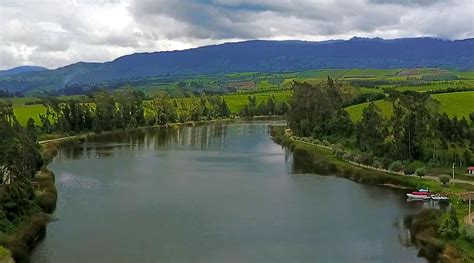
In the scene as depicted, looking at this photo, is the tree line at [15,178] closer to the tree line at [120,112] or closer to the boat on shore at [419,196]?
the boat on shore at [419,196]

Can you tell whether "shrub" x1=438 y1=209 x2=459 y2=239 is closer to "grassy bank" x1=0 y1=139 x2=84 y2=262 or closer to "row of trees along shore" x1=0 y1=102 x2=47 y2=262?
"grassy bank" x1=0 y1=139 x2=84 y2=262

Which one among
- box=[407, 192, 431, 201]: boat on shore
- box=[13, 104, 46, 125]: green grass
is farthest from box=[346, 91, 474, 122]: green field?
box=[13, 104, 46, 125]: green grass

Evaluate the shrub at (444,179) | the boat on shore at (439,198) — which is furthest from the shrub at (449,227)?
the shrub at (444,179)

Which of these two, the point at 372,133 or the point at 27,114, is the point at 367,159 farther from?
the point at 27,114

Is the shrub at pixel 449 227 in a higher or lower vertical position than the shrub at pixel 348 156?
lower

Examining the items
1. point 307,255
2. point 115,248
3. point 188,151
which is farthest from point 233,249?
point 188,151

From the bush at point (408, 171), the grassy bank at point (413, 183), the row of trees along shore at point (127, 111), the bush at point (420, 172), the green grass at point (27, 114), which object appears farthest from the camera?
the green grass at point (27, 114)

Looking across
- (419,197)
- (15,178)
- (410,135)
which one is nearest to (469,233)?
(419,197)

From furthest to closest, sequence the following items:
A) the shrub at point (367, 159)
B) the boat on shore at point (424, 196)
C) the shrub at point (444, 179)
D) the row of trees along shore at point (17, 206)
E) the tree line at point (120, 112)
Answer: the tree line at point (120, 112) < the shrub at point (367, 159) < the shrub at point (444, 179) < the boat on shore at point (424, 196) < the row of trees along shore at point (17, 206)
